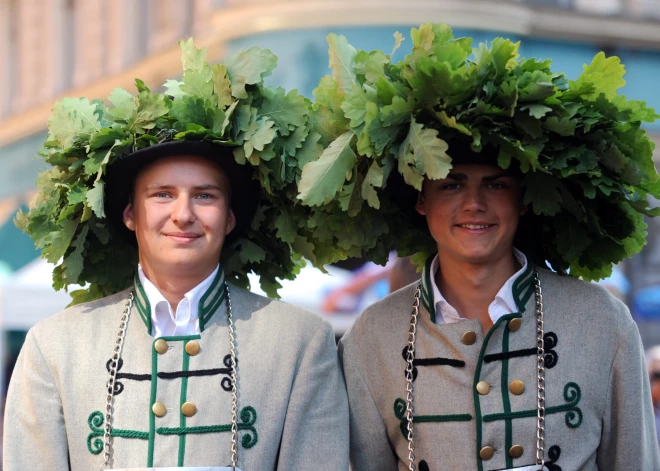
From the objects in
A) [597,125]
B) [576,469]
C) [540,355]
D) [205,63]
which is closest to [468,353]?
[540,355]

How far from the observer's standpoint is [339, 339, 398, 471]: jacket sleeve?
12.8 ft

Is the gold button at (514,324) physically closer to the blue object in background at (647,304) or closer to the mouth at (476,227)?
the mouth at (476,227)

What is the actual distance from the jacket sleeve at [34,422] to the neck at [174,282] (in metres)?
0.45

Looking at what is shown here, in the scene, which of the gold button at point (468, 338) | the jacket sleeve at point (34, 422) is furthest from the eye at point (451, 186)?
the jacket sleeve at point (34, 422)

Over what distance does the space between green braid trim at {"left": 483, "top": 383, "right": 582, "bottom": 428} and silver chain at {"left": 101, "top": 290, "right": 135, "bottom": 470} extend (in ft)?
3.97

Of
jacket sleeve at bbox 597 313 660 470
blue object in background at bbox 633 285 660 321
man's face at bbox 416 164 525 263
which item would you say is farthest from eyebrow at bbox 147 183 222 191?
blue object in background at bbox 633 285 660 321

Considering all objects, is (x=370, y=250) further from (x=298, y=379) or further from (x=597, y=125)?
(x=597, y=125)

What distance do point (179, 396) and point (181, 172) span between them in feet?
2.43

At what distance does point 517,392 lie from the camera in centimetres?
372

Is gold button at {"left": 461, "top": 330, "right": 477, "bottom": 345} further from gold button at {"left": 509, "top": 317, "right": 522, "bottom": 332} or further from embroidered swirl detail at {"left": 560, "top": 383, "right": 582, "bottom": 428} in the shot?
embroidered swirl detail at {"left": 560, "top": 383, "right": 582, "bottom": 428}

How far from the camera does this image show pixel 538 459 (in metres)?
3.65

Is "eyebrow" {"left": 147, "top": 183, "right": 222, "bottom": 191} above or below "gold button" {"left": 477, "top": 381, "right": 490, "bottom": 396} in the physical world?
above

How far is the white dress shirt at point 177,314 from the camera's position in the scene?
386 cm

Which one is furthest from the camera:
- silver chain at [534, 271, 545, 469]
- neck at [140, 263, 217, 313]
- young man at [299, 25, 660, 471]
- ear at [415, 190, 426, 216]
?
ear at [415, 190, 426, 216]
